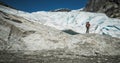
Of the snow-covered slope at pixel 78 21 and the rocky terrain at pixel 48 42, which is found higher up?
the snow-covered slope at pixel 78 21

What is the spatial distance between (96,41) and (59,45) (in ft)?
13.3

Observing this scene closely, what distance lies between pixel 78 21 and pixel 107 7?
10.3 metres

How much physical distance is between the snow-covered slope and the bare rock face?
5684 mm

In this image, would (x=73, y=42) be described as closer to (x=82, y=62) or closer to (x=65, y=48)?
(x=65, y=48)

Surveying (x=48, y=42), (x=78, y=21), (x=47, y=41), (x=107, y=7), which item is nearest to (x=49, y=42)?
(x=48, y=42)

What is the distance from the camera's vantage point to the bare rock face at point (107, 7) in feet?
132

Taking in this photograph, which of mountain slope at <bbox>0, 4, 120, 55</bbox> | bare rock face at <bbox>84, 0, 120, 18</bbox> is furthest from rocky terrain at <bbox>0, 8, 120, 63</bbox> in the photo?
bare rock face at <bbox>84, 0, 120, 18</bbox>

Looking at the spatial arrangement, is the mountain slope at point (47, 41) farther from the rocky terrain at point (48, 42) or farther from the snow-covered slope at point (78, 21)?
the snow-covered slope at point (78, 21)

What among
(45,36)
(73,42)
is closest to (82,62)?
(73,42)

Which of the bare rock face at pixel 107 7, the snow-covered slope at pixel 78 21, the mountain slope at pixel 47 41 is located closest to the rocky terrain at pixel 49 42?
the mountain slope at pixel 47 41

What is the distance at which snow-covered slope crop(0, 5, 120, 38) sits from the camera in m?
30.4

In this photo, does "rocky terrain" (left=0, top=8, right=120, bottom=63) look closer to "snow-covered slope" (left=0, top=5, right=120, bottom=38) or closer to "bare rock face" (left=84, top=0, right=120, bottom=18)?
"snow-covered slope" (left=0, top=5, right=120, bottom=38)

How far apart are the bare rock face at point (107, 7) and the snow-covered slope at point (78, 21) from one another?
5684 mm

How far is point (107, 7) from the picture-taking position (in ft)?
139
